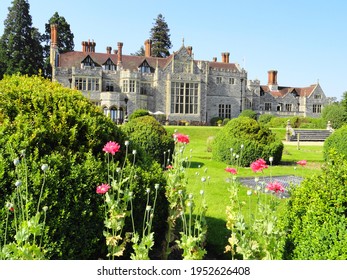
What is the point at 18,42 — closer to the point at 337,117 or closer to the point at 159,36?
the point at 159,36

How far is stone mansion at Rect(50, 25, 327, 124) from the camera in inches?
1649

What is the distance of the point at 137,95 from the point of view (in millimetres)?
42469

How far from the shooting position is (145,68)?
4503cm

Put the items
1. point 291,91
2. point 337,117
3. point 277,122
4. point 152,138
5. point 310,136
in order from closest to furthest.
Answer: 1. point 152,138
2. point 310,136
3. point 337,117
4. point 277,122
5. point 291,91

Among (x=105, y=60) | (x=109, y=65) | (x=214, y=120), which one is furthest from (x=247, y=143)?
(x=105, y=60)

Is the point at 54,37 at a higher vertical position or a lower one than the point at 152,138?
higher

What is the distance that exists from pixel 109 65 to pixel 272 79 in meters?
30.5


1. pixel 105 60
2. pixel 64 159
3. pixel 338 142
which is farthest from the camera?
pixel 105 60

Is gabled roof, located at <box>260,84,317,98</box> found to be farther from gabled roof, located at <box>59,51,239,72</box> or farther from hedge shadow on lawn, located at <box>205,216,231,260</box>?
hedge shadow on lawn, located at <box>205,216,231,260</box>

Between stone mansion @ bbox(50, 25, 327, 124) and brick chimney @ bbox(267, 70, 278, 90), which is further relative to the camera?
brick chimney @ bbox(267, 70, 278, 90)

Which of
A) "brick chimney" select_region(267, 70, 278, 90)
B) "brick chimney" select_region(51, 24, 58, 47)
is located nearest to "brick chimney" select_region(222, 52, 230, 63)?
"brick chimney" select_region(267, 70, 278, 90)

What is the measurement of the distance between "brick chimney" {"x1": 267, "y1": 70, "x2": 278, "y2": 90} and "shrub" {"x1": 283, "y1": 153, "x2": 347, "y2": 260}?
197 ft
